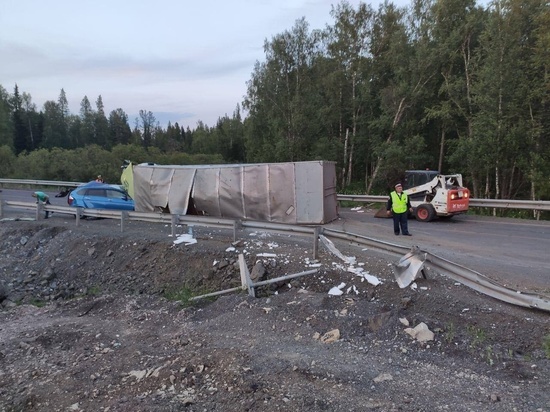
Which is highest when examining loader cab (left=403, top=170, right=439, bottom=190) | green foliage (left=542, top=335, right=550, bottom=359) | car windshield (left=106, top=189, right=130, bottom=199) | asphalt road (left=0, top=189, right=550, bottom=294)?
loader cab (left=403, top=170, right=439, bottom=190)

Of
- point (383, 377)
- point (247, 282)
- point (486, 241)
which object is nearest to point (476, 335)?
point (383, 377)

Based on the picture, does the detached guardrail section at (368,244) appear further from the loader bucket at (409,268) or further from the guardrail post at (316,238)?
the loader bucket at (409,268)

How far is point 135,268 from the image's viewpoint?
33.4 ft

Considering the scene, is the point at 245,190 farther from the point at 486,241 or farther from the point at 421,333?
the point at 421,333

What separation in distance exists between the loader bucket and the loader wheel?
8694mm

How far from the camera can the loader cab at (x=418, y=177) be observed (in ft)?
50.6

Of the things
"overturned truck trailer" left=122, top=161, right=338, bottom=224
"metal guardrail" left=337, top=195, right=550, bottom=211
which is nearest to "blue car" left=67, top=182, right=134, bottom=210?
"overturned truck trailer" left=122, top=161, right=338, bottom=224

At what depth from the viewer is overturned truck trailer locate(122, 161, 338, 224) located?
579 inches

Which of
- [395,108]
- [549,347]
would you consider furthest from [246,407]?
[395,108]

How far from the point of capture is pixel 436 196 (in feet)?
48.8

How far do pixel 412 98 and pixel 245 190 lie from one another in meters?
17.2

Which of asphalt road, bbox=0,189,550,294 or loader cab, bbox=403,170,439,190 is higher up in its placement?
loader cab, bbox=403,170,439,190

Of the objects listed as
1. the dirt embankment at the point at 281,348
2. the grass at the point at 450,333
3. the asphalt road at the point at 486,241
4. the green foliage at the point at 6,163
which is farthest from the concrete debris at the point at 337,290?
the green foliage at the point at 6,163

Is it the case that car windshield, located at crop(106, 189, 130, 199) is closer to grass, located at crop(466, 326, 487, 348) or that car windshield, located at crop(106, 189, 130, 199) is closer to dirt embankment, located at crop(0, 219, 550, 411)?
dirt embankment, located at crop(0, 219, 550, 411)
